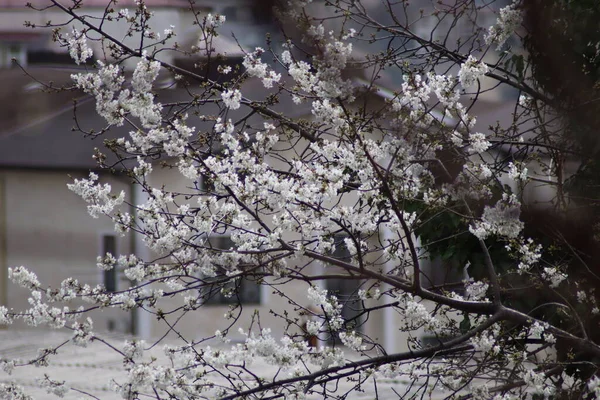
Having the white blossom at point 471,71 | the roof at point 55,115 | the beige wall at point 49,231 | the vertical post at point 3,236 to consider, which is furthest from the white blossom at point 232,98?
the vertical post at point 3,236

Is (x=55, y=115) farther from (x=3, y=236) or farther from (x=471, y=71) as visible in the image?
(x=3, y=236)

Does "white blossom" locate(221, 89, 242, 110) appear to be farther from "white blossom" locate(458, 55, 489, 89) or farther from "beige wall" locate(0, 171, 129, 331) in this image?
"beige wall" locate(0, 171, 129, 331)

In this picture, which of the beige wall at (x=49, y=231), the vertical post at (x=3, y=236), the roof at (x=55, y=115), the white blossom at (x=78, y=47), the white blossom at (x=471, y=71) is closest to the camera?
the roof at (x=55, y=115)

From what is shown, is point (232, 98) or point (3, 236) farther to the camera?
point (3, 236)

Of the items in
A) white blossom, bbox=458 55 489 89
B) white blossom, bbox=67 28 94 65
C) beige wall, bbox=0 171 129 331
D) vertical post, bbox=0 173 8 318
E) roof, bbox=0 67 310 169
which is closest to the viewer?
Answer: roof, bbox=0 67 310 169

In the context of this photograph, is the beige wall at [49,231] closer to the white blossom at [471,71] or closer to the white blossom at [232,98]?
the white blossom at [232,98]

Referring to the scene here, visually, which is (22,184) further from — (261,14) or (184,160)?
(261,14)

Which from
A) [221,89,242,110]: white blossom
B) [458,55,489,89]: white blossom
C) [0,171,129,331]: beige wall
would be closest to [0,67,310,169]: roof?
[221,89,242,110]: white blossom

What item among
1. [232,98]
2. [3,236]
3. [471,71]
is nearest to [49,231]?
[3,236]

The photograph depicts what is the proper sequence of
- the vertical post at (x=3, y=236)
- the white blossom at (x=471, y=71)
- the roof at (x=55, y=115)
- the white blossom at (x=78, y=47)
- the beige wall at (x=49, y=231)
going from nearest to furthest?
1. the roof at (x=55, y=115)
2. the white blossom at (x=471, y=71)
3. the white blossom at (x=78, y=47)
4. the beige wall at (x=49, y=231)
5. the vertical post at (x=3, y=236)

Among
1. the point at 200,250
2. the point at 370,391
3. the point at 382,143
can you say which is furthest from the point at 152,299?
the point at 370,391

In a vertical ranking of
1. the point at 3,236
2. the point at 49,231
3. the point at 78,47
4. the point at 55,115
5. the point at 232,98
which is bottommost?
the point at 55,115

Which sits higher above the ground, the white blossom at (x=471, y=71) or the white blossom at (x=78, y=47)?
the white blossom at (x=78, y=47)

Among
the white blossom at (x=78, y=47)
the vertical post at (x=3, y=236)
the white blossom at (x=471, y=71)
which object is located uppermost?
the vertical post at (x=3, y=236)
